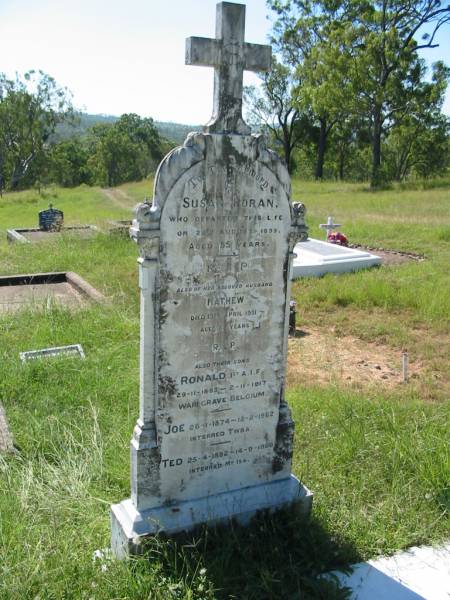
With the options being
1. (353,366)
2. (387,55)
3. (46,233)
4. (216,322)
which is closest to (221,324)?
(216,322)

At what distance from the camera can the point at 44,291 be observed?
376 inches

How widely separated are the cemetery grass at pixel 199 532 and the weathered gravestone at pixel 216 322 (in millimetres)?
250

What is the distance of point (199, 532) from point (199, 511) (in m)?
0.12

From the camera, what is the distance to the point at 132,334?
6.80 metres

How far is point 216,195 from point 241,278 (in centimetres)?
49

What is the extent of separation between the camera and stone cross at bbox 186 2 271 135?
2965 millimetres

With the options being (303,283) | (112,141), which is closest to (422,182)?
(303,283)

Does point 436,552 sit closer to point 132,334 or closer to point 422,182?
point 132,334

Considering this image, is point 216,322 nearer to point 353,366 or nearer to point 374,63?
point 353,366

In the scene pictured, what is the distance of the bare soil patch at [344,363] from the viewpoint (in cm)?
598

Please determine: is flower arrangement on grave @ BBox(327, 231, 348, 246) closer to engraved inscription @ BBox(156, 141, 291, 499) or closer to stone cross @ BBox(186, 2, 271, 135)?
engraved inscription @ BBox(156, 141, 291, 499)

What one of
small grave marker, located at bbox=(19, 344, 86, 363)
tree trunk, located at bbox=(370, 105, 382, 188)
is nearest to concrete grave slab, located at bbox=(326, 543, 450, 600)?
small grave marker, located at bbox=(19, 344, 86, 363)

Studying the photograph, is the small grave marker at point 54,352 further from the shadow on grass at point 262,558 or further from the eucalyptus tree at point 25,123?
the eucalyptus tree at point 25,123

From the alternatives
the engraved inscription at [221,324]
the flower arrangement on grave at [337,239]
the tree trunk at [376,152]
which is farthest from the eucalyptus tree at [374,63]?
the engraved inscription at [221,324]
